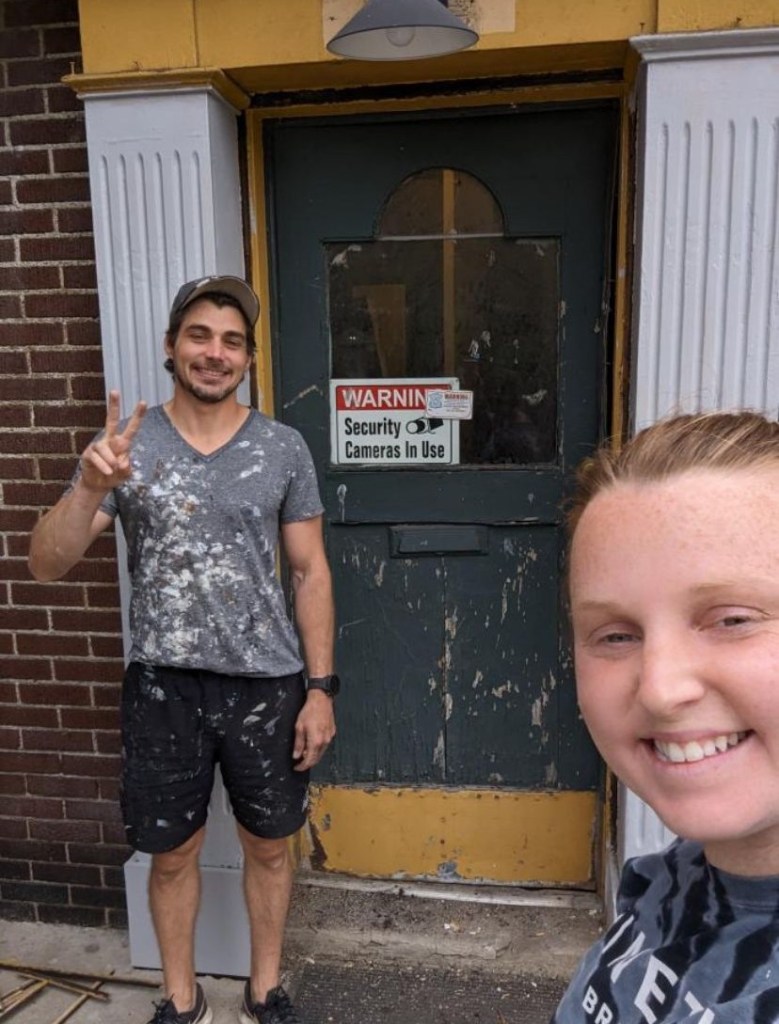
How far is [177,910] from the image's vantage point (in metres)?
2.62

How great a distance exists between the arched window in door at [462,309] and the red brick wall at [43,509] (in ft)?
2.83

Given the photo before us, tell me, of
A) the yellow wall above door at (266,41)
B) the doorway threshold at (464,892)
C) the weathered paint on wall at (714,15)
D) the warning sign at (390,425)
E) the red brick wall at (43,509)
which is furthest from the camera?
the doorway threshold at (464,892)

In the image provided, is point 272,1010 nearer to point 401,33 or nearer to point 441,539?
point 441,539

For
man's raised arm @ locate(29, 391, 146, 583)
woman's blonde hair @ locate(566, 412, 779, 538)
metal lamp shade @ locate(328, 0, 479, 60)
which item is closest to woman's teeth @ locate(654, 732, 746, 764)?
woman's blonde hair @ locate(566, 412, 779, 538)

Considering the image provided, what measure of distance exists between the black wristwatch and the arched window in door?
0.90m

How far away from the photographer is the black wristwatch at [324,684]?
257cm

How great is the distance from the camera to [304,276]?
9.86ft

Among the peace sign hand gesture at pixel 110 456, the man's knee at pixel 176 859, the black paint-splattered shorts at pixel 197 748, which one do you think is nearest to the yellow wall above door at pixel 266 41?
the peace sign hand gesture at pixel 110 456

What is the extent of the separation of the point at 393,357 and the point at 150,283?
81 cm

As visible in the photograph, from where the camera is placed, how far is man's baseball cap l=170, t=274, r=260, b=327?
7.73 ft

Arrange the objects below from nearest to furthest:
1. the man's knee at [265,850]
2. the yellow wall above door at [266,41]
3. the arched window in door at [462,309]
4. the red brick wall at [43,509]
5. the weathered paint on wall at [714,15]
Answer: the weathered paint on wall at [714,15] < the yellow wall above door at [266,41] < the man's knee at [265,850] < the red brick wall at [43,509] < the arched window in door at [462,309]

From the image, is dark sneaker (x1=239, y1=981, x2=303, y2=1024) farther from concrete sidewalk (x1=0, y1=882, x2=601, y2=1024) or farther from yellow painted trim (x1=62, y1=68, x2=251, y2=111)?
yellow painted trim (x1=62, y1=68, x2=251, y2=111)

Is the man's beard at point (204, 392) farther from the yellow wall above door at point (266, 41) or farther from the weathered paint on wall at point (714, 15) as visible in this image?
the weathered paint on wall at point (714, 15)

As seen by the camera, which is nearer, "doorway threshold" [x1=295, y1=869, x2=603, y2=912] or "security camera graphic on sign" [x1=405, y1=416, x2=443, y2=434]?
"security camera graphic on sign" [x1=405, y1=416, x2=443, y2=434]
